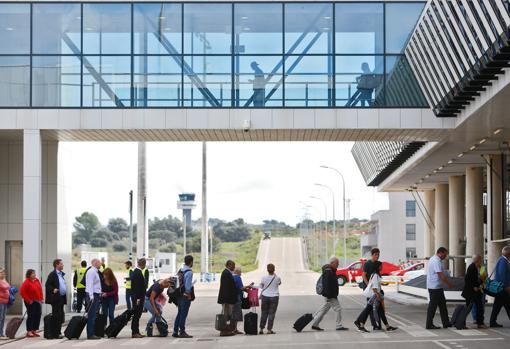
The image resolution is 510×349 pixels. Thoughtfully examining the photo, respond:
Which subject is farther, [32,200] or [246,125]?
[246,125]

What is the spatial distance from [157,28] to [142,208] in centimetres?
1842

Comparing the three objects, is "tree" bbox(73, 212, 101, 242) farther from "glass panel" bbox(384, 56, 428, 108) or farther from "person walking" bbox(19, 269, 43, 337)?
"person walking" bbox(19, 269, 43, 337)

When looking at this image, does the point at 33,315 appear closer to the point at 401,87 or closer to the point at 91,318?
the point at 91,318

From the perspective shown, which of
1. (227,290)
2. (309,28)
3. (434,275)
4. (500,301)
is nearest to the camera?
(434,275)

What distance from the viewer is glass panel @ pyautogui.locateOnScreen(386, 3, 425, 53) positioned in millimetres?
32125

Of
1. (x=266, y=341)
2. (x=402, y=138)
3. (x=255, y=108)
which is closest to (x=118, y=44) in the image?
(x=255, y=108)

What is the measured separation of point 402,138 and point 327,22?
455 cm

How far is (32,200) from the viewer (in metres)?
31.0

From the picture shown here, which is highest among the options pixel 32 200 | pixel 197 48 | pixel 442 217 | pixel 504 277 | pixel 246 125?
pixel 197 48

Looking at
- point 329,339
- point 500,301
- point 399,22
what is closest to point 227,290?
point 329,339

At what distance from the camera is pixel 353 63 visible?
32.2m

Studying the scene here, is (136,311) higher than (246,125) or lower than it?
lower

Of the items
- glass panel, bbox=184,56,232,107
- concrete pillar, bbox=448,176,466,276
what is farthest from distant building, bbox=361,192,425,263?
glass panel, bbox=184,56,232,107

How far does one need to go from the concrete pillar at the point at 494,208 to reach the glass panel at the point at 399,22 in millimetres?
11472
